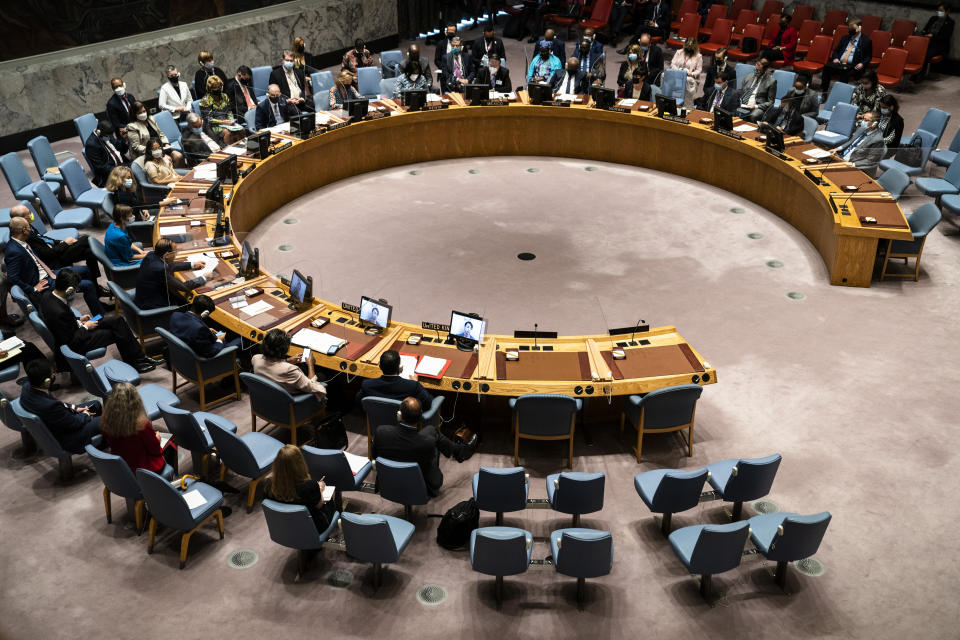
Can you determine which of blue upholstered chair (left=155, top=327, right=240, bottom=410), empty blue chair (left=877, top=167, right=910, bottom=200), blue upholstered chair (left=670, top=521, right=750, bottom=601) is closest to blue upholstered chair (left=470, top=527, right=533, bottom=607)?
blue upholstered chair (left=670, top=521, right=750, bottom=601)

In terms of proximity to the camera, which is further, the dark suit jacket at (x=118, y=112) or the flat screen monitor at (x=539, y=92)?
the flat screen monitor at (x=539, y=92)

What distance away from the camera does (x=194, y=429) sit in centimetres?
643

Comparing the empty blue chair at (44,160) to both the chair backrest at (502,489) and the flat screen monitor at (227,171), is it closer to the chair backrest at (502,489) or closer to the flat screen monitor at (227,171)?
the flat screen monitor at (227,171)

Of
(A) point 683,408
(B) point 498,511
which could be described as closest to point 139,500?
(B) point 498,511

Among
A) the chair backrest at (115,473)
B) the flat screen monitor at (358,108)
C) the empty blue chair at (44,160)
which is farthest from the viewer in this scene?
the flat screen monitor at (358,108)

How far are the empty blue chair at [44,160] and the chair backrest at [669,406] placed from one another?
26.9 ft

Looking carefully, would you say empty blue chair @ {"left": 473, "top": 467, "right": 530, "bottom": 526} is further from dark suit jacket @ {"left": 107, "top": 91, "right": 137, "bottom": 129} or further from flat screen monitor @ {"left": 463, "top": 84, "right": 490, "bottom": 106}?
dark suit jacket @ {"left": 107, "top": 91, "right": 137, "bottom": 129}

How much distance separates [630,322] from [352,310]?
117 inches

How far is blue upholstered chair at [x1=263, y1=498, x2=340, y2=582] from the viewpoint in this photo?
17.7 feet

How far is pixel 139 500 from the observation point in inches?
239

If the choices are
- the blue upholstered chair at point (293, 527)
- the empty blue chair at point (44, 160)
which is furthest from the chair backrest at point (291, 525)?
the empty blue chair at point (44, 160)

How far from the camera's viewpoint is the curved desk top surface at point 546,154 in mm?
7090

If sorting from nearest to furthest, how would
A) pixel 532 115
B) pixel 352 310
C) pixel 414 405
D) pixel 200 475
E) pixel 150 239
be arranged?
pixel 414 405 < pixel 200 475 < pixel 352 310 < pixel 150 239 < pixel 532 115

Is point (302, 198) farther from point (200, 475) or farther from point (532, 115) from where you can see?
point (200, 475)
